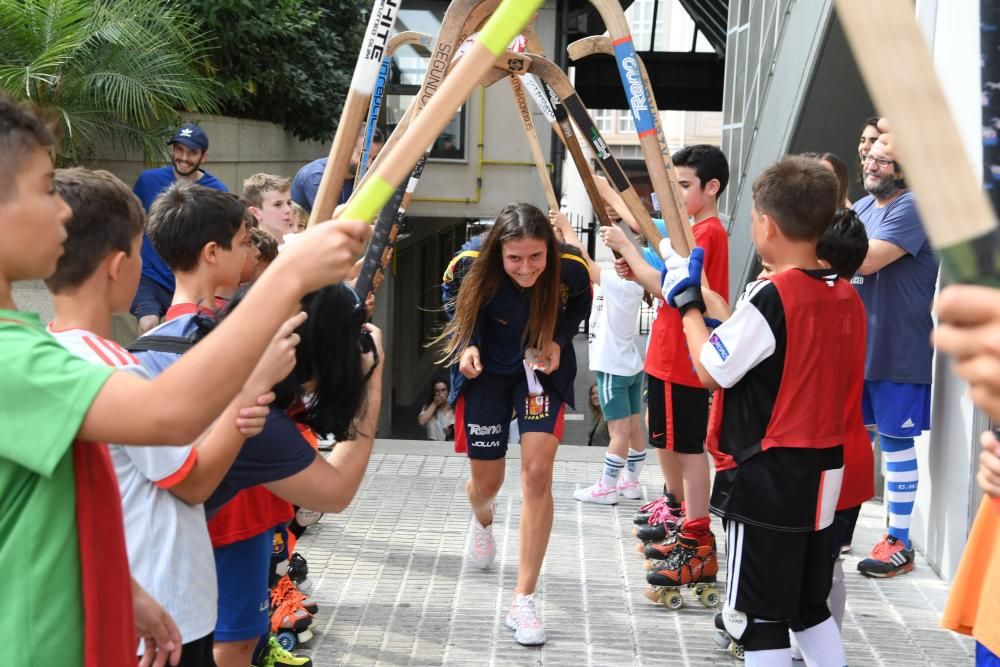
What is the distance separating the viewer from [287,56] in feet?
39.1

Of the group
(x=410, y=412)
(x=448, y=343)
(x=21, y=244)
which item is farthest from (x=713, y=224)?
(x=410, y=412)

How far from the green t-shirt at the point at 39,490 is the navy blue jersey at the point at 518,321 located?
3131 millimetres

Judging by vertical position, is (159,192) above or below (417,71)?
below

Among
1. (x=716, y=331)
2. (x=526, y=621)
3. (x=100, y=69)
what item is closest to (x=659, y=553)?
(x=526, y=621)

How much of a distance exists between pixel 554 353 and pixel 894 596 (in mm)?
2039

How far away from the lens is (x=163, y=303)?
595 centimetres

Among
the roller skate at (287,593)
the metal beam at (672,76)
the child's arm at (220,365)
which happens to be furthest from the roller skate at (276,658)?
the metal beam at (672,76)

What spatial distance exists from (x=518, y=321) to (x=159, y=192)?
2709mm

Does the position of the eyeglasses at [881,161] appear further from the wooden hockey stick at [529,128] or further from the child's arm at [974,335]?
the child's arm at [974,335]

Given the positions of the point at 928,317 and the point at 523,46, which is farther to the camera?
the point at 928,317

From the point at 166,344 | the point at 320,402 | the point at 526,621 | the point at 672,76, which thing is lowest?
the point at 526,621

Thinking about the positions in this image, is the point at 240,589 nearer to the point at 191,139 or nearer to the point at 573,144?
the point at 573,144

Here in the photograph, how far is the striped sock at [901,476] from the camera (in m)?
5.25

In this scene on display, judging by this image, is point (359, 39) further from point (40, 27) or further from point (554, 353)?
point (554, 353)
